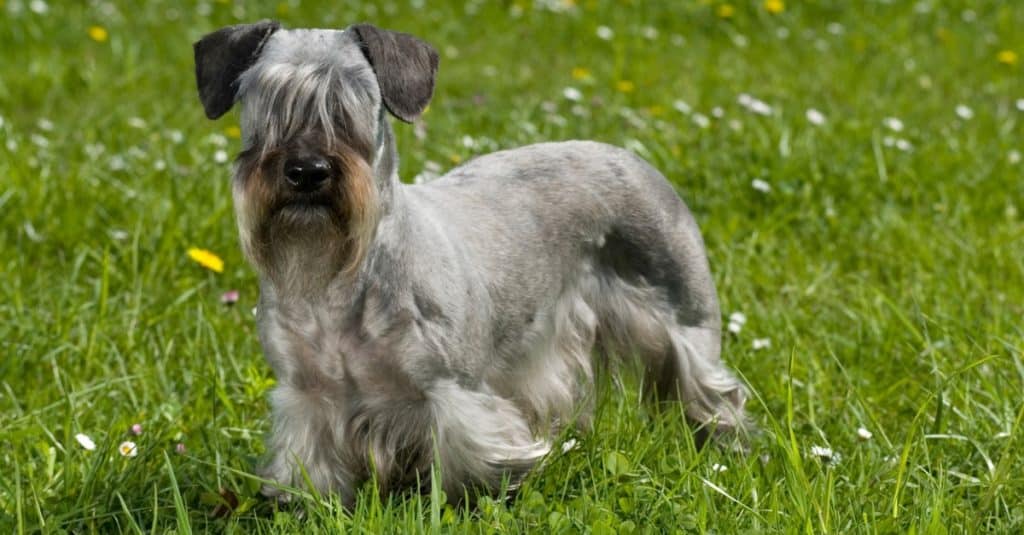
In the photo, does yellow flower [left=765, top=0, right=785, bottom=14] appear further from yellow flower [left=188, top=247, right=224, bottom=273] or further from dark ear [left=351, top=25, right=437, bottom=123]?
dark ear [left=351, top=25, right=437, bottom=123]

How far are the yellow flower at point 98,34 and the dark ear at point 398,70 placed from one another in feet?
17.1

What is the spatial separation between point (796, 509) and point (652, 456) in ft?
1.97

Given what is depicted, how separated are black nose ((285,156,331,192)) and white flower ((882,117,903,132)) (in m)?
4.10

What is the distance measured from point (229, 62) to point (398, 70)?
1.33 ft

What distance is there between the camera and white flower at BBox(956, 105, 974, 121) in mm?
7031

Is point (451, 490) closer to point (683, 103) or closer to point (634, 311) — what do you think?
point (634, 311)

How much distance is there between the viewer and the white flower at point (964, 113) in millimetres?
7031

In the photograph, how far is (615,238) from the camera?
4.04 meters

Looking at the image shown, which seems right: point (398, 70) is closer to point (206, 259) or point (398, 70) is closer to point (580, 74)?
point (206, 259)

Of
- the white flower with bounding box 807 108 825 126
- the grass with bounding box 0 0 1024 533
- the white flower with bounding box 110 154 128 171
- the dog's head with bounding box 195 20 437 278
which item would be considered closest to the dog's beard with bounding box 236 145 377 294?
the dog's head with bounding box 195 20 437 278

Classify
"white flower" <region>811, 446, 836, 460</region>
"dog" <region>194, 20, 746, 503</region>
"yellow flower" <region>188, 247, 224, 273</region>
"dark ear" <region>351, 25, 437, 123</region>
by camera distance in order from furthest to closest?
"yellow flower" <region>188, 247, 224, 273</region>, "white flower" <region>811, 446, 836, 460</region>, "dark ear" <region>351, 25, 437, 123</region>, "dog" <region>194, 20, 746, 503</region>

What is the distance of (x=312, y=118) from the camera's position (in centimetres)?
305

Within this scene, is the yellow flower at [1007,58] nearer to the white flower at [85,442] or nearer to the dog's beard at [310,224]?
the dog's beard at [310,224]

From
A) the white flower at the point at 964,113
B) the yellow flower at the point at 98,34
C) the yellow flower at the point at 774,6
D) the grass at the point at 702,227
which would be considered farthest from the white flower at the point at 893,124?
the yellow flower at the point at 98,34
